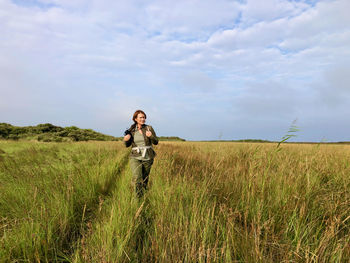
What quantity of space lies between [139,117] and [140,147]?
71cm

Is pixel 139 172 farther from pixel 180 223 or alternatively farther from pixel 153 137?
pixel 180 223

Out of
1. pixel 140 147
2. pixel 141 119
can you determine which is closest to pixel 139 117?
pixel 141 119

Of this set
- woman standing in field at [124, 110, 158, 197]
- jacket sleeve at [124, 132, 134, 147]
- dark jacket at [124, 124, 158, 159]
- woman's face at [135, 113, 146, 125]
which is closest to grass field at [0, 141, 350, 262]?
woman standing in field at [124, 110, 158, 197]

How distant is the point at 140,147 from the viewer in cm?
425

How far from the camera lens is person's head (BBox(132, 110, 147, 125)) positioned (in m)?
4.41

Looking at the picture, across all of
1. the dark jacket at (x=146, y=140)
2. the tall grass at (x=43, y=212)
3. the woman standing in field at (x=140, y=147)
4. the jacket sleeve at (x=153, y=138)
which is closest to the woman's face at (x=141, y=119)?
the woman standing in field at (x=140, y=147)

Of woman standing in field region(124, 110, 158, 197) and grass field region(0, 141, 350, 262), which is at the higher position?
woman standing in field region(124, 110, 158, 197)

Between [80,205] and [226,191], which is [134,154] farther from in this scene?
[226,191]

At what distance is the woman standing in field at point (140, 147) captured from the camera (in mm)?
4090

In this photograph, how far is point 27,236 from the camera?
1993mm

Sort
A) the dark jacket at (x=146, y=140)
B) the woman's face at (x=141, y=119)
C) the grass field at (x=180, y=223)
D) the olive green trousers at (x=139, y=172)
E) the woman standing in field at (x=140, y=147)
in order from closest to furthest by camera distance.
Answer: the grass field at (x=180, y=223)
the olive green trousers at (x=139, y=172)
the woman standing in field at (x=140, y=147)
the dark jacket at (x=146, y=140)
the woman's face at (x=141, y=119)

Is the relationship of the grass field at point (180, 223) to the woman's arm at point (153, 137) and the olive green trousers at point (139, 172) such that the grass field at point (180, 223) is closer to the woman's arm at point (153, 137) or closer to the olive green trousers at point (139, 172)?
the olive green trousers at point (139, 172)

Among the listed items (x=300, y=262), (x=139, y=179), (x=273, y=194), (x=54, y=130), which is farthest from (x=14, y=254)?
(x=54, y=130)

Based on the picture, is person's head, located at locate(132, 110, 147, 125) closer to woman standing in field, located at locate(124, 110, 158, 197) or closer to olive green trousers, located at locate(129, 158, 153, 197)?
woman standing in field, located at locate(124, 110, 158, 197)
